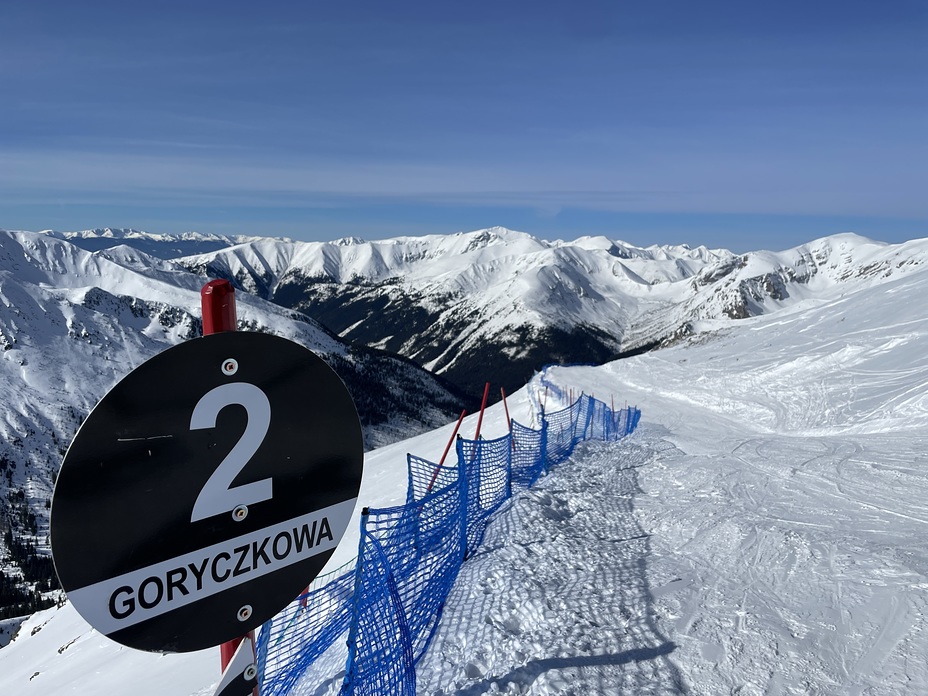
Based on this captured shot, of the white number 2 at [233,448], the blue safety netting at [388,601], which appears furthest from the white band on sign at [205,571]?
the blue safety netting at [388,601]

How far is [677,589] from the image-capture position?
266 inches

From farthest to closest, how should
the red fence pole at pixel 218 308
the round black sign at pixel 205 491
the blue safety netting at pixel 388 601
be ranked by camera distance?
the blue safety netting at pixel 388 601, the red fence pole at pixel 218 308, the round black sign at pixel 205 491

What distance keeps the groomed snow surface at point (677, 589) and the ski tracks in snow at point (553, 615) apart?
21mm

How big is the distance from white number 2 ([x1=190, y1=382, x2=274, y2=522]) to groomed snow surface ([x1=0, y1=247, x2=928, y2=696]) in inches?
134

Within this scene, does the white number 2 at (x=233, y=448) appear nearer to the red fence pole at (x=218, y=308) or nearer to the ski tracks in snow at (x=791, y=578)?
the red fence pole at (x=218, y=308)

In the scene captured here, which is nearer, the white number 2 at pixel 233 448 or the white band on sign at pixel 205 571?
the white band on sign at pixel 205 571

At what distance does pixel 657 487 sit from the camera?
11.8 meters

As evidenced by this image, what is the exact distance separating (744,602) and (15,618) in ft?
366

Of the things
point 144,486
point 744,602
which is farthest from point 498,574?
point 144,486

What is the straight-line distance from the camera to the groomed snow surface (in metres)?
5.09

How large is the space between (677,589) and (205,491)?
6.17m

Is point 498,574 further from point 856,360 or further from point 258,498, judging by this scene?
point 856,360

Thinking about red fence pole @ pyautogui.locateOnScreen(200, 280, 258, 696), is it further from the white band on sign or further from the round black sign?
the white band on sign

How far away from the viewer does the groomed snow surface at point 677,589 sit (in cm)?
509
